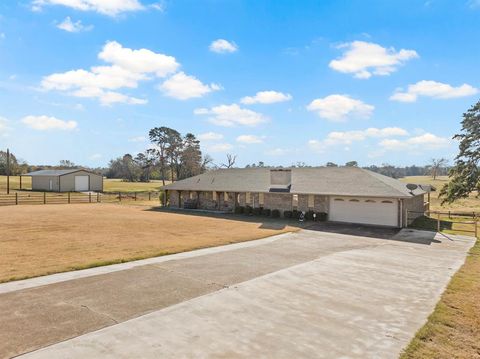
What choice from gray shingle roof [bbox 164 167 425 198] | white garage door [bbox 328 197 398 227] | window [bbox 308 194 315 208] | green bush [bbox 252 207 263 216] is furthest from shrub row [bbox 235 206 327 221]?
A: gray shingle roof [bbox 164 167 425 198]

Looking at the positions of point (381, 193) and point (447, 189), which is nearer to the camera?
point (381, 193)

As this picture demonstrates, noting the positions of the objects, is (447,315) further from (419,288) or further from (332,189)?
(332,189)

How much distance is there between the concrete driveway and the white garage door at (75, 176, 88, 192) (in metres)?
44.4

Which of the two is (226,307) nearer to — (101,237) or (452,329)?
(452,329)

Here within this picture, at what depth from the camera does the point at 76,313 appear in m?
7.70

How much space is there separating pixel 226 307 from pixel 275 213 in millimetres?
20504

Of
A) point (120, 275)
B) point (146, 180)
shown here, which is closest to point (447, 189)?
point (120, 275)

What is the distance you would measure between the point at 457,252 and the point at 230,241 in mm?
10687

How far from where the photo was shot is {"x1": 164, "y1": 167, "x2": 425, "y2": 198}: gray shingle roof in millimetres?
24252

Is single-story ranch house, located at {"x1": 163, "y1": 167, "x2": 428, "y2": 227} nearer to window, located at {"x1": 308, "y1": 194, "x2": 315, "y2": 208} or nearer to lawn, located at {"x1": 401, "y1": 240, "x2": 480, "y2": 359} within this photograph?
window, located at {"x1": 308, "y1": 194, "x2": 315, "y2": 208}

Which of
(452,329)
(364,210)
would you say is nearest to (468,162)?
(364,210)

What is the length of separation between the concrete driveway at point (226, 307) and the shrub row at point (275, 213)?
1175 cm

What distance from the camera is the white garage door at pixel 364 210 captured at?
23.4 metres

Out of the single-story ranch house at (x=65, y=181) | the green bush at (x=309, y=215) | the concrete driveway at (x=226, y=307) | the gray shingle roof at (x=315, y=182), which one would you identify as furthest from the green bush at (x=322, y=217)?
the single-story ranch house at (x=65, y=181)
